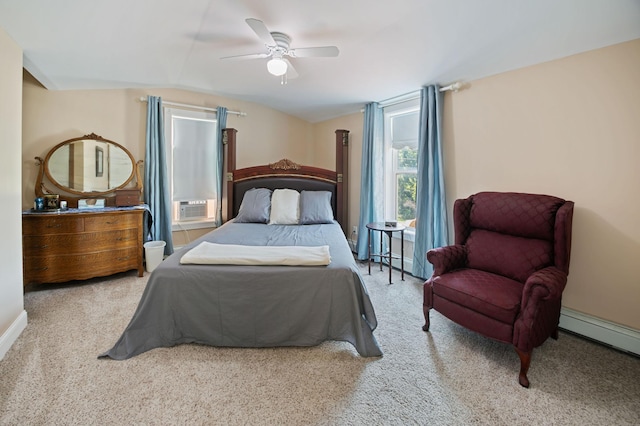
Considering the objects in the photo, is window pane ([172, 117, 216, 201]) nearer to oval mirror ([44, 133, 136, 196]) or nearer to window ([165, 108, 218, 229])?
window ([165, 108, 218, 229])

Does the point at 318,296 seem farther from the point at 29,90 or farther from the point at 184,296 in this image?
the point at 29,90

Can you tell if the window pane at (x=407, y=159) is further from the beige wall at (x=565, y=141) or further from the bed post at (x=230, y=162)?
the bed post at (x=230, y=162)

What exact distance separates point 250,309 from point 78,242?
2479 mm

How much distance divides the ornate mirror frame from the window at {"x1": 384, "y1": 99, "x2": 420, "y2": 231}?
3.43 m

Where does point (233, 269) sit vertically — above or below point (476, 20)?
below

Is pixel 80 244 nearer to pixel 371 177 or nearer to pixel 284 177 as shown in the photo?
pixel 284 177

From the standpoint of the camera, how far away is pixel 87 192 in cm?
360

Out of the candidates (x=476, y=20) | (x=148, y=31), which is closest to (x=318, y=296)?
(x=476, y=20)

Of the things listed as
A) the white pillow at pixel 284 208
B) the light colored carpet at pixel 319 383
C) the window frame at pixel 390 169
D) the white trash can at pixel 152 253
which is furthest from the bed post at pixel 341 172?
the white trash can at pixel 152 253

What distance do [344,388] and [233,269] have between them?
103cm

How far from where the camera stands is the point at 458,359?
2.00 m

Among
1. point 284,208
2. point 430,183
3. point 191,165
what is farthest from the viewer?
point 191,165

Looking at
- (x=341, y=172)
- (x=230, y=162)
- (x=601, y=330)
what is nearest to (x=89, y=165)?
(x=230, y=162)

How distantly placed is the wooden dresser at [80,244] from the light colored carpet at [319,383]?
34.5 inches
